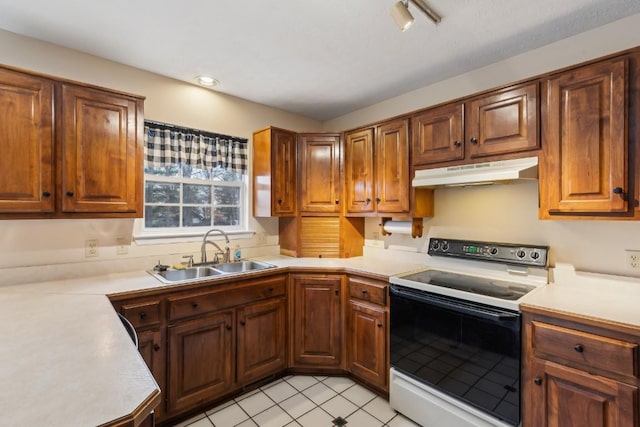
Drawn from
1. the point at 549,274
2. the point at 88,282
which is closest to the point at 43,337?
the point at 88,282

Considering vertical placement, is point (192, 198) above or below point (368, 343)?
above

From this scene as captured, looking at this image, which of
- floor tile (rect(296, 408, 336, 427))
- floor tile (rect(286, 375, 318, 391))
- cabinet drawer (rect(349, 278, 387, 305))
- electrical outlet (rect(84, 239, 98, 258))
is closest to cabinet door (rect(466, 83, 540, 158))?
cabinet drawer (rect(349, 278, 387, 305))

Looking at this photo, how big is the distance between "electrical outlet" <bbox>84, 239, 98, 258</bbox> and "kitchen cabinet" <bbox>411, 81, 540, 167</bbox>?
8.13 ft

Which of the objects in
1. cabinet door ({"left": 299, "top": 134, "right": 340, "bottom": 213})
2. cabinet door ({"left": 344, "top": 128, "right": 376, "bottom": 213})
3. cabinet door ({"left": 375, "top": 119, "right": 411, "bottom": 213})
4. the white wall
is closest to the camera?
the white wall

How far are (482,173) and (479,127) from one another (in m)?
0.34

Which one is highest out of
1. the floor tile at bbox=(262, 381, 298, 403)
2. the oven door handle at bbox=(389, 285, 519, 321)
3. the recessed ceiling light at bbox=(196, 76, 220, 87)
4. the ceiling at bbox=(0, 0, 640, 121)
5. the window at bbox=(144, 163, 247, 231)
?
the ceiling at bbox=(0, 0, 640, 121)

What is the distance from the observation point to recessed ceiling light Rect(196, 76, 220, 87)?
256cm

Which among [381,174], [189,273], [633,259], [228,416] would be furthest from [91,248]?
[633,259]

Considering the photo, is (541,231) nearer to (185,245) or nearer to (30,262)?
(185,245)

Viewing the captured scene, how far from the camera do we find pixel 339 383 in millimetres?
2480

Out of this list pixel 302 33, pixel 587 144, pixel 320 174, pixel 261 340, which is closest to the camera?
pixel 587 144

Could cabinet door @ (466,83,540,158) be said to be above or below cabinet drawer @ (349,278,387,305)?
above

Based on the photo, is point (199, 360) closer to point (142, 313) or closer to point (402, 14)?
point (142, 313)

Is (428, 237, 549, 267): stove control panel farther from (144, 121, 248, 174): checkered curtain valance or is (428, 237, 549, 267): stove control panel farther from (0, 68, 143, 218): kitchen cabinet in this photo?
(0, 68, 143, 218): kitchen cabinet
